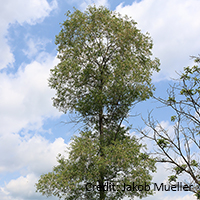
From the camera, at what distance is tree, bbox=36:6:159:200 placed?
15.8 m

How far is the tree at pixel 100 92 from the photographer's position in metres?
15.8

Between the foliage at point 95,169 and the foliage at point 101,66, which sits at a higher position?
the foliage at point 101,66

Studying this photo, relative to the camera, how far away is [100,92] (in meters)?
17.3

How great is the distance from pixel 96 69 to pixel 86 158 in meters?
6.65

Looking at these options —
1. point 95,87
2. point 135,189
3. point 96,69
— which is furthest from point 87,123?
point 135,189

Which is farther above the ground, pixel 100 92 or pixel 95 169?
pixel 100 92

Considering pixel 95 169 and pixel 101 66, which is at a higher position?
pixel 101 66

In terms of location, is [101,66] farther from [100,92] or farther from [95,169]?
[95,169]

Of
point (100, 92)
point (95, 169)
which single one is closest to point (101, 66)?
point (100, 92)

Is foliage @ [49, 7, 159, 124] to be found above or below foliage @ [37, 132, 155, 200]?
above

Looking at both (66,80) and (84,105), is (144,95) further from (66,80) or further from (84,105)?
(66,80)

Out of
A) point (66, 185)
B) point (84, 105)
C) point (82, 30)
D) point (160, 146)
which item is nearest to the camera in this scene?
point (160, 146)

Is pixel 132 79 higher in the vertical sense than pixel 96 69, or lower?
lower

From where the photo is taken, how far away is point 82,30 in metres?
19.4
